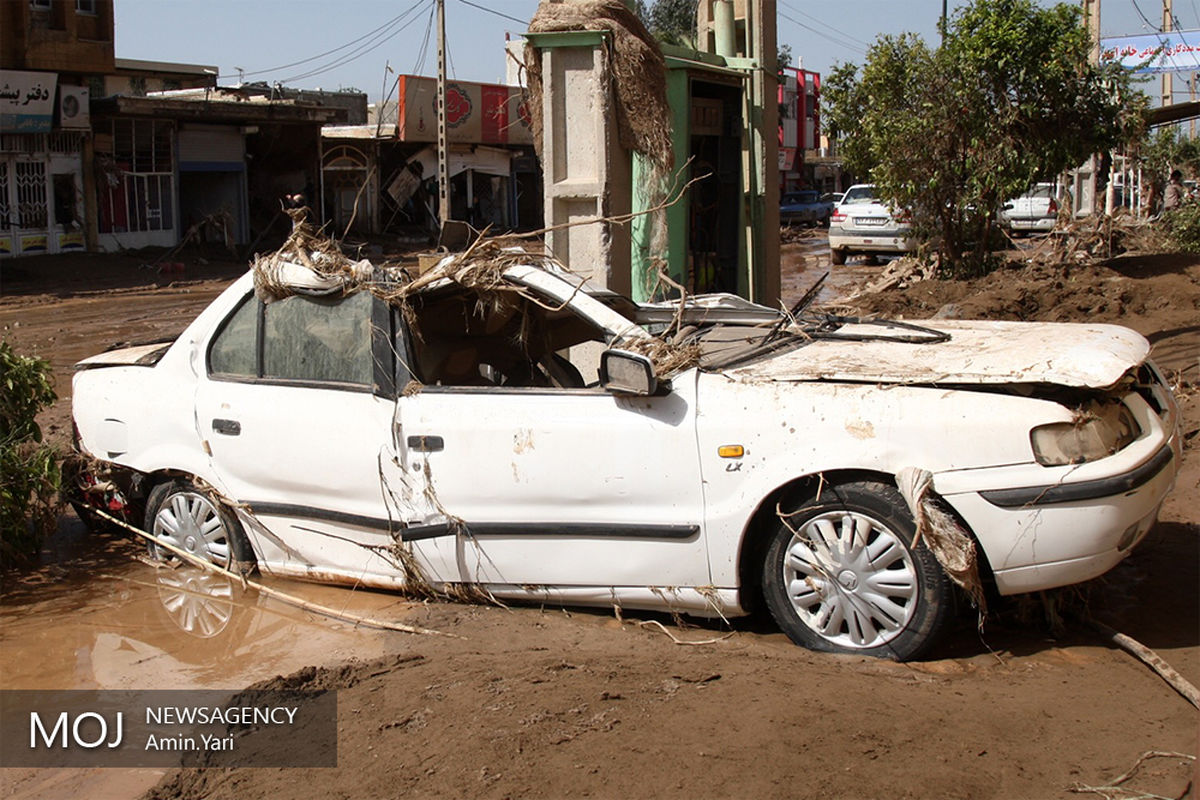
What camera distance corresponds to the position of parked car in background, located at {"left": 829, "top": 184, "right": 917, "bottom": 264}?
2453cm

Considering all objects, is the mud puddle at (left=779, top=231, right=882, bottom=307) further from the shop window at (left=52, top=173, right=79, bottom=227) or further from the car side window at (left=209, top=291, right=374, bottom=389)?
the shop window at (left=52, top=173, right=79, bottom=227)

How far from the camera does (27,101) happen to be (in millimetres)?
26594

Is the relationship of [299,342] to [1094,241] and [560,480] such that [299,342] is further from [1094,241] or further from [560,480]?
[1094,241]

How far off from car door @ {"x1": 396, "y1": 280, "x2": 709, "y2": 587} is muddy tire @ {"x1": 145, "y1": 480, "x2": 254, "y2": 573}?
1.24 m

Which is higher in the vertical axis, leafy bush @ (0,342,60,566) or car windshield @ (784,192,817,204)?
car windshield @ (784,192,817,204)

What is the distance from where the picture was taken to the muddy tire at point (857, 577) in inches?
171

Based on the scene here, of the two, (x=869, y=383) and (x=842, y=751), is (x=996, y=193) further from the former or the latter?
(x=842, y=751)

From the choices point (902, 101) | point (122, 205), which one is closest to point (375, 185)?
point (122, 205)

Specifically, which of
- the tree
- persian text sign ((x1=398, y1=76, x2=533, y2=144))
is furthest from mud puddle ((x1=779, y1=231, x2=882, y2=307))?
persian text sign ((x1=398, y1=76, x2=533, y2=144))

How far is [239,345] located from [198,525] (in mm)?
955

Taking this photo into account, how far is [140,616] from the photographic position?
5.64m

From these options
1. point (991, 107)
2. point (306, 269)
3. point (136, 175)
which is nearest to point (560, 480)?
point (306, 269)

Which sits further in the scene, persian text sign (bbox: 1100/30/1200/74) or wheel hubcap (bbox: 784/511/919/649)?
persian text sign (bbox: 1100/30/1200/74)

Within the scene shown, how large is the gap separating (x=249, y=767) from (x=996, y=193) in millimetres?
12814
